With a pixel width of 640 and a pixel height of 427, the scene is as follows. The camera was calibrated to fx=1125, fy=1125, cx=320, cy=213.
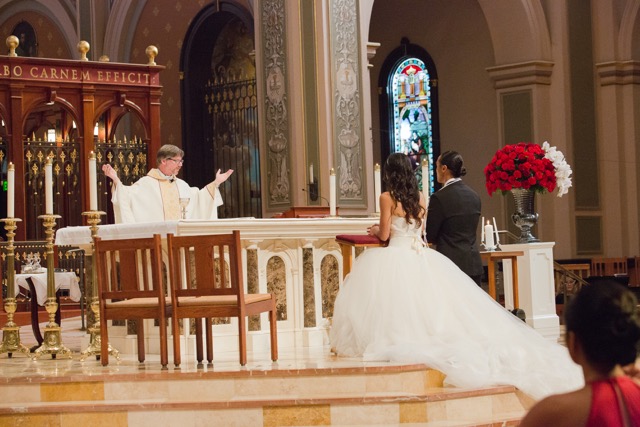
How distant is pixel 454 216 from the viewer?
24.0 ft

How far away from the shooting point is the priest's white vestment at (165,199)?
8555mm

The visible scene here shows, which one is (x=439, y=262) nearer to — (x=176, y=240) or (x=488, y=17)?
(x=176, y=240)

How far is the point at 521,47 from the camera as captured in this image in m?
15.0

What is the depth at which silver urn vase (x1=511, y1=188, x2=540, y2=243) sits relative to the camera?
9.70 metres

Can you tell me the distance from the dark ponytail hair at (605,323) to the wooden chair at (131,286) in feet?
15.2

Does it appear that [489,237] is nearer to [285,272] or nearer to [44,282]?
[285,272]

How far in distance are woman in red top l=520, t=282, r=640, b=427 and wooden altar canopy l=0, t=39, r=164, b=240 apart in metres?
10.6

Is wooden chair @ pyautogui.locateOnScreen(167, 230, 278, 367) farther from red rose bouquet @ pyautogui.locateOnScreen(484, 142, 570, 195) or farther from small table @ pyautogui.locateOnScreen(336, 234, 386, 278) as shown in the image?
red rose bouquet @ pyautogui.locateOnScreen(484, 142, 570, 195)

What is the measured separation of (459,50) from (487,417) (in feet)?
36.5

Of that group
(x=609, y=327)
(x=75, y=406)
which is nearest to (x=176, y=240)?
(x=75, y=406)

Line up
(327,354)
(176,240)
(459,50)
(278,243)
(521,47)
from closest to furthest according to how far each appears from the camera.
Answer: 1. (176,240)
2. (327,354)
3. (278,243)
4. (521,47)
5. (459,50)

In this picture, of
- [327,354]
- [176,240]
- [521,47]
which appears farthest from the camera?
[521,47]

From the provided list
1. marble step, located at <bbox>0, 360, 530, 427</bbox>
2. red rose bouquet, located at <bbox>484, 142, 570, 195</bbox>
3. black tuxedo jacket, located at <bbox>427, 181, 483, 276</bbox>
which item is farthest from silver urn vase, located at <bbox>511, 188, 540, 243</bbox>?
marble step, located at <bbox>0, 360, 530, 427</bbox>

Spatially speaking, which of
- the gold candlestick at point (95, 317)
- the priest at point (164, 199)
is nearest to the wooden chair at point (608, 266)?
the priest at point (164, 199)
